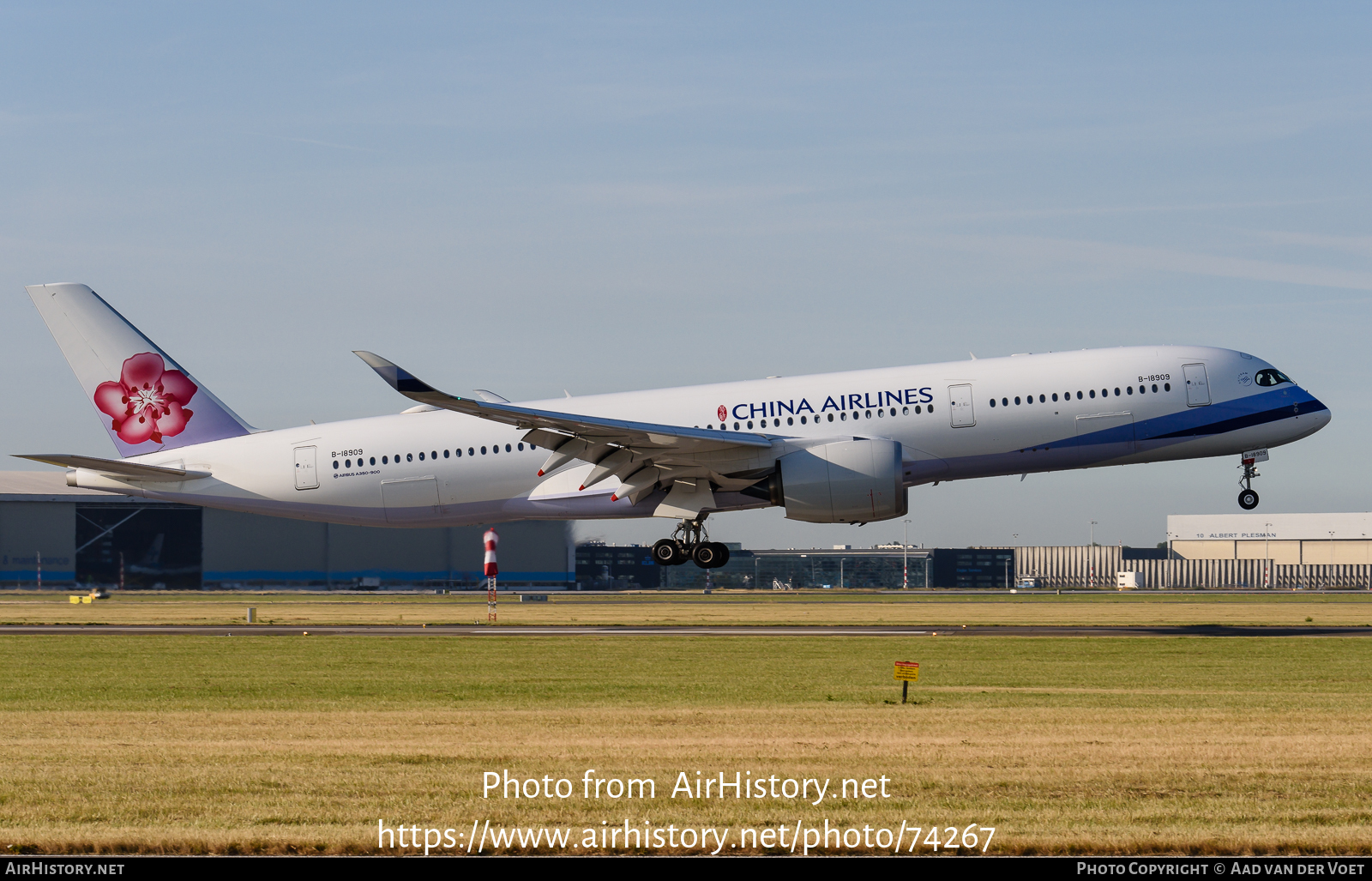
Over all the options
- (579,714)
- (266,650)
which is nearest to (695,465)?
(266,650)

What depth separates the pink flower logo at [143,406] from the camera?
4481 centimetres

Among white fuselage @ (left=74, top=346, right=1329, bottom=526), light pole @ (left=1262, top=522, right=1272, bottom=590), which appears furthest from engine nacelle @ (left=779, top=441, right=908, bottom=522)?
light pole @ (left=1262, top=522, right=1272, bottom=590)

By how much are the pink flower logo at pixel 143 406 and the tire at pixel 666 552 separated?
15653 millimetres

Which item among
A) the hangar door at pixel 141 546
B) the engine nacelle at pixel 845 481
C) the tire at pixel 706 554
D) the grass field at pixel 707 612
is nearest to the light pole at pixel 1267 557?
the grass field at pixel 707 612

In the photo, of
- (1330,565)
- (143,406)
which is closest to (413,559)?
(143,406)

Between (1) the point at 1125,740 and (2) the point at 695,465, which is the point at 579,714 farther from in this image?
(2) the point at 695,465

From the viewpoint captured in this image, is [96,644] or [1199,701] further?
[96,644]

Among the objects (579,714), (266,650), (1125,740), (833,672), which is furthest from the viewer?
(266,650)

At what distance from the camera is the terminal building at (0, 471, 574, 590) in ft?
341

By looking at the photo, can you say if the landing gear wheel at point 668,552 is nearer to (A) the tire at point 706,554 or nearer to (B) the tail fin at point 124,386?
(A) the tire at point 706,554

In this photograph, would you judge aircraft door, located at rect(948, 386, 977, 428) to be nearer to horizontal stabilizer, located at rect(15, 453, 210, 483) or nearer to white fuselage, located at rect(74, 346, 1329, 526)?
white fuselage, located at rect(74, 346, 1329, 526)

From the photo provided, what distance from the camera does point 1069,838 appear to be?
12641mm

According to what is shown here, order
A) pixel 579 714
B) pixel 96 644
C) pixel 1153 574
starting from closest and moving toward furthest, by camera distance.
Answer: pixel 579 714
pixel 96 644
pixel 1153 574
